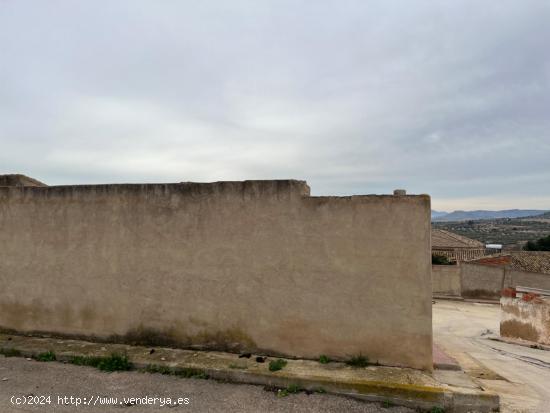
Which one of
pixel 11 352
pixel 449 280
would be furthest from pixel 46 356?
pixel 449 280

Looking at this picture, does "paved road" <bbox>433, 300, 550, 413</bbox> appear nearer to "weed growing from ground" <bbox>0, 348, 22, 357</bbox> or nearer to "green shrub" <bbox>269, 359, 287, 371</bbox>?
"green shrub" <bbox>269, 359, 287, 371</bbox>

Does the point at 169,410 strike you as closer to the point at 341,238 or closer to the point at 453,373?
the point at 341,238

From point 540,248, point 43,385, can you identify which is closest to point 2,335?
point 43,385

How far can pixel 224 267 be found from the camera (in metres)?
5.34

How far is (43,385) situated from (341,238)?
3800mm

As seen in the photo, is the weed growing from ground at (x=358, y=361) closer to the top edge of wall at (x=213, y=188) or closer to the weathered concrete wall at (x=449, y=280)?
the top edge of wall at (x=213, y=188)

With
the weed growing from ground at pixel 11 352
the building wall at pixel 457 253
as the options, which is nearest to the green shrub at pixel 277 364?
the weed growing from ground at pixel 11 352

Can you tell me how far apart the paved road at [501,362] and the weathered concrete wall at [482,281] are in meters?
5.74

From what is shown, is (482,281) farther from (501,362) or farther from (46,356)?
(46,356)

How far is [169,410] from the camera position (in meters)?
3.98

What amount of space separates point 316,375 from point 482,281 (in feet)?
54.0

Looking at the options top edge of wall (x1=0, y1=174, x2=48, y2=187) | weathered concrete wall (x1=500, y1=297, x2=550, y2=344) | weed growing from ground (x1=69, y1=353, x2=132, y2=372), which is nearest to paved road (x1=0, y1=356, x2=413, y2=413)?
weed growing from ground (x1=69, y1=353, x2=132, y2=372)

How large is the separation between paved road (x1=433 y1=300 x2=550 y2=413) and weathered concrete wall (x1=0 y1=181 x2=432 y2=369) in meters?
0.90

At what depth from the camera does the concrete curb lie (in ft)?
13.1
